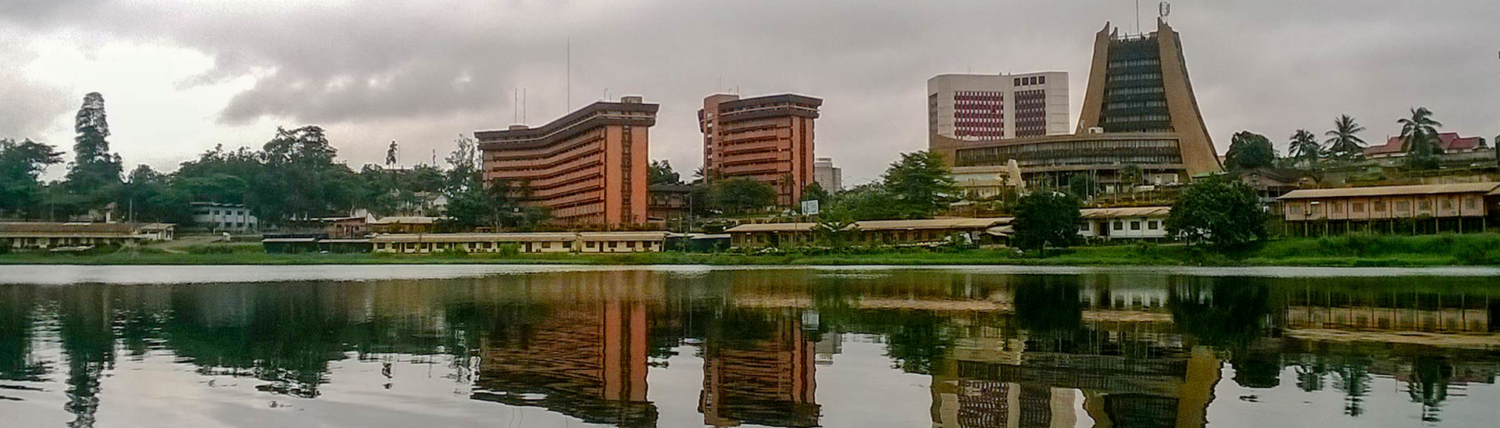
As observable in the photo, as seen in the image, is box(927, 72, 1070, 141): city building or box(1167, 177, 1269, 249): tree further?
box(927, 72, 1070, 141): city building

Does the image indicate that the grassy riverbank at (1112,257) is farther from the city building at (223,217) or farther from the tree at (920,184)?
the city building at (223,217)

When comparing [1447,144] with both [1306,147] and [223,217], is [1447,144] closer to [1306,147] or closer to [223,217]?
[1306,147]

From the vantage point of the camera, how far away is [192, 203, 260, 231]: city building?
104000mm

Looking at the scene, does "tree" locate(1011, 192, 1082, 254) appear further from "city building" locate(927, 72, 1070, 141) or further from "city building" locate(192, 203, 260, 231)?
"city building" locate(927, 72, 1070, 141)

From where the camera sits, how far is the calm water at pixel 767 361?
1050 cm

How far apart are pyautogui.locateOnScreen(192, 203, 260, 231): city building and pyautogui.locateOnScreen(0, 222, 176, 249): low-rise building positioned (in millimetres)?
15614

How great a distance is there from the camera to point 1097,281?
36.2 metres

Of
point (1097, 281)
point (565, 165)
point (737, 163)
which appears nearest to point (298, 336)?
point (1097, 281)

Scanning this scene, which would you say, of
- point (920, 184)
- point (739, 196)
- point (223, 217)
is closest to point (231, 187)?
point (223, 217)

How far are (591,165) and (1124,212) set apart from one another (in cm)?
4978

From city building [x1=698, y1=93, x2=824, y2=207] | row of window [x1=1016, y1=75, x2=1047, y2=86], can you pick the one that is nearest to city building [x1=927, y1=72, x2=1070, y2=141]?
row of window [x1=1016, y1=75, x2=1047, y2=86]

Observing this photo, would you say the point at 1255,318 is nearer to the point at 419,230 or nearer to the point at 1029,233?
the point at 1029,233

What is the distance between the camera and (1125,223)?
62.5m

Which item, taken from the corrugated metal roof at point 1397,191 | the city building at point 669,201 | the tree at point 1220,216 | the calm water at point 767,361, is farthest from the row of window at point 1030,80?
the calm water at point 767,361
